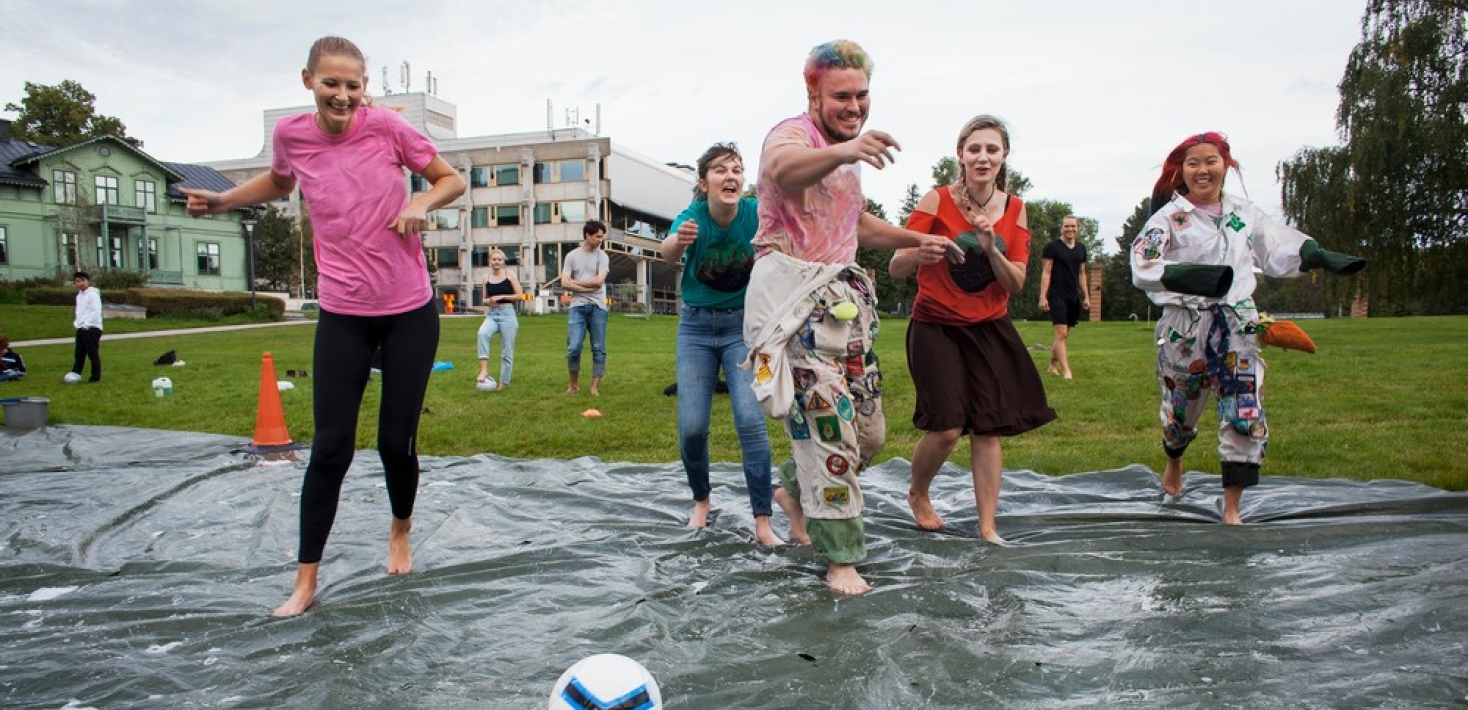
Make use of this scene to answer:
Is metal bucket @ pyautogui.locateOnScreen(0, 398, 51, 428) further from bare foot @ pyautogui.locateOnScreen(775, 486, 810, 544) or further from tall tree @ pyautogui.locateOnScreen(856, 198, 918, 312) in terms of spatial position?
tall tree @ pyautogui.locateOnScreen(856, 198, 918, 312)

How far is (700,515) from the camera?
4.83 meters

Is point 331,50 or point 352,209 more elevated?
point 331,50

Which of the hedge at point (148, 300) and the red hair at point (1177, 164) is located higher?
the red hair at point (1177, 164)

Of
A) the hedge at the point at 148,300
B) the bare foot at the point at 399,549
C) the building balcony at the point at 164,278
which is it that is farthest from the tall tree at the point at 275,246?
the bare foot at the point at 399,549

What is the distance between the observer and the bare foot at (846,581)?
3465mm

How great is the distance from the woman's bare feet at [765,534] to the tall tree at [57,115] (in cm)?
6146

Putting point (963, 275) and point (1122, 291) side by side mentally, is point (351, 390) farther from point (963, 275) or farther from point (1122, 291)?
point (1122, 291)

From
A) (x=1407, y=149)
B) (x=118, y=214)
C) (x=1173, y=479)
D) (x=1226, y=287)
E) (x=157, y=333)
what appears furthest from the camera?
(x=118, y=214)

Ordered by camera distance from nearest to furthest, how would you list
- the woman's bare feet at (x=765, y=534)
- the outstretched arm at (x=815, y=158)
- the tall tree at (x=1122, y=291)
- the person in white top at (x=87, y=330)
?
the outstretched arm at (x=815, y=158)
the woman's bare feet at (x=765, y=534)
the person in white top at (x=87, y=330)
the tall tree at (x=1122, y=291)

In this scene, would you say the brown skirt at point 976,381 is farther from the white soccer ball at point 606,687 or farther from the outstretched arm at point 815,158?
the white soccer ball at point 606,687

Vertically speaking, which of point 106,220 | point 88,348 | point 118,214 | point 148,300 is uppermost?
point 118,214

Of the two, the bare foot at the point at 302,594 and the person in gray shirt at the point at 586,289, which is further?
the person in gray shirt at the point at 586,289

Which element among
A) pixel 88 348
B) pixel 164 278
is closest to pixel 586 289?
pixel 88 348

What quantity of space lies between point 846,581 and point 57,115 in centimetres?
6728
